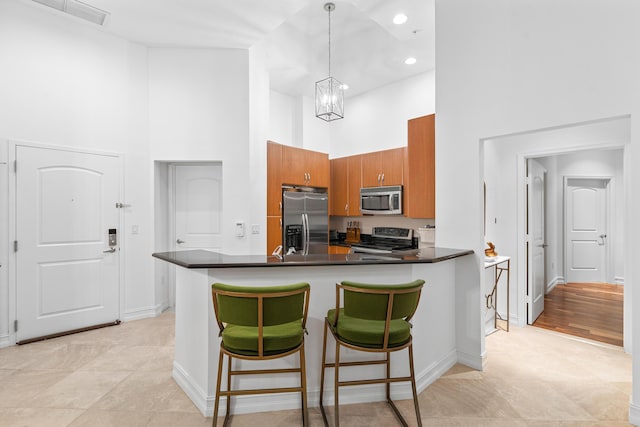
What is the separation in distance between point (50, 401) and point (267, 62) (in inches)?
171

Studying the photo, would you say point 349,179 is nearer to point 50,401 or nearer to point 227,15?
point 227,15

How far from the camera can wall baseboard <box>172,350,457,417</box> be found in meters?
2.20

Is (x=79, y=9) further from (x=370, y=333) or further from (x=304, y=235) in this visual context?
(x=370, y=333)

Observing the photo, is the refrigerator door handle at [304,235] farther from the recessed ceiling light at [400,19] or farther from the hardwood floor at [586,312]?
the hardwood floor at [586,312]

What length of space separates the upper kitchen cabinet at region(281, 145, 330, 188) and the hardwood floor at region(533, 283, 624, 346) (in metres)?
3.52

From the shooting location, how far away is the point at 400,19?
11.2 ft

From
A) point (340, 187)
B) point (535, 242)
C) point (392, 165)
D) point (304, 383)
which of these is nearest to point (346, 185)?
point (340, 187)

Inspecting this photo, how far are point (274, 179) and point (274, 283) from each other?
256cm

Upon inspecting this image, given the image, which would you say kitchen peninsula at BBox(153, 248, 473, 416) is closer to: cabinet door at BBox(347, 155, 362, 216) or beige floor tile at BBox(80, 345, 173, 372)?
beige floor tile at BBox(80, 345, 173, 372)

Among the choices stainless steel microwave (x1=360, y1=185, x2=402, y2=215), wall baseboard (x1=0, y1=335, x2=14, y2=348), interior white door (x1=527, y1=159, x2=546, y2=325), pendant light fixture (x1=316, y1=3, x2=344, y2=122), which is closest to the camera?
wall baseboard (x1=0, y1=335, x2=14, y2=348)

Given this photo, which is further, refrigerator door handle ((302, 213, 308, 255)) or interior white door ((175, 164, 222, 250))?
refrigerator door handle ((302, 213, 308, 255))

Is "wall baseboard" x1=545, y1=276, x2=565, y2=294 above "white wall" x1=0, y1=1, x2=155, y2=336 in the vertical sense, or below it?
below

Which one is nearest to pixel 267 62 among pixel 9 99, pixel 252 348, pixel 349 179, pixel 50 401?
pixel 349 179

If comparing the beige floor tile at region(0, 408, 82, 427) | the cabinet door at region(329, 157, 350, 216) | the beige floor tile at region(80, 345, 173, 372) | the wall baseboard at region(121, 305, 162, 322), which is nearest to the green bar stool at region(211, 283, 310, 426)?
the beige floor tile at region(0, 408, 82, 427)
